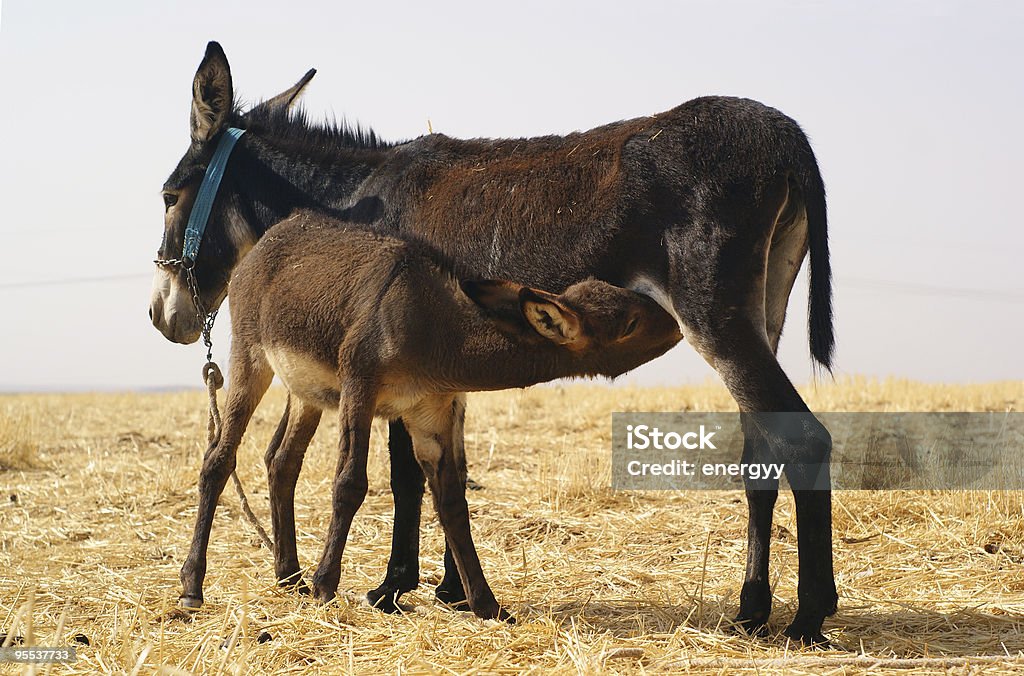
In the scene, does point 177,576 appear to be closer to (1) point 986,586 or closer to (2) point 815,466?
(2) point 815,466

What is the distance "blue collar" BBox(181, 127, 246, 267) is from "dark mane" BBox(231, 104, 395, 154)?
0.59ft

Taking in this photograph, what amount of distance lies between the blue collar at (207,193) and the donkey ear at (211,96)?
4.1 inches

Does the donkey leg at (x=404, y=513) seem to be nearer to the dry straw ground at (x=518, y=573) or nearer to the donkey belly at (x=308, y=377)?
the dry straw ground at (x=518, y=573)

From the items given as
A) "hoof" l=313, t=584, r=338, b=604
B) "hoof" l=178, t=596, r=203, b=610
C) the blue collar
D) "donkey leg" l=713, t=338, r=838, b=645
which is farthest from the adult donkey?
the blue collar

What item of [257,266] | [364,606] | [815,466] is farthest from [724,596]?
[257,266]

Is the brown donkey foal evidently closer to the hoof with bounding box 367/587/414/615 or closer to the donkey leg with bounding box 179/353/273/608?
the donkey leg with bounding box 179/353/273/608

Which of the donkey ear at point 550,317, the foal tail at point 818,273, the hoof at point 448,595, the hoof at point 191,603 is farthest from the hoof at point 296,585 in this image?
the foal tail at point 818,273

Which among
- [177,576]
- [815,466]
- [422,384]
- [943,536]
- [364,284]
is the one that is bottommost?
[177,576]

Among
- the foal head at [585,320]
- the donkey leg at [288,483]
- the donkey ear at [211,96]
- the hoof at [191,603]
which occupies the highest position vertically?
the donkey ear at [211,96]

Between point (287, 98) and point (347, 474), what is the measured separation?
3205mm

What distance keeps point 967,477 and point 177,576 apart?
5761mm

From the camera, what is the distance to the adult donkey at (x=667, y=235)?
4.56m

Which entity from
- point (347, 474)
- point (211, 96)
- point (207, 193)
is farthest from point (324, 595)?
point (211, 96)

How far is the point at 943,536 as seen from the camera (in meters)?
6.56
